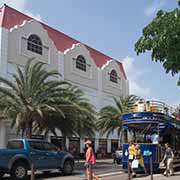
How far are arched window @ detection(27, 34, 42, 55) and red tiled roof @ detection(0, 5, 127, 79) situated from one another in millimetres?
2066

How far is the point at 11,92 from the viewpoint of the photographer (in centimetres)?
2866

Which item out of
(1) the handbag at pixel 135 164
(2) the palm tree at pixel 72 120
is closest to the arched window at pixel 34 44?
(2) the palm tree at pixel 72 120

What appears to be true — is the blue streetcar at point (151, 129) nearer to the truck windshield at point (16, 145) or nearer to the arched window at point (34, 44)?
the truck windshield at point (16, 145)

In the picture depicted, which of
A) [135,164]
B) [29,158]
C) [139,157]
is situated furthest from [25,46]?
[135,164]

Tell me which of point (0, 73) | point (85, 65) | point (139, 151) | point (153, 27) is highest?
point (85, 65)

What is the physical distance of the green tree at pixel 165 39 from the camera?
24.9 ft

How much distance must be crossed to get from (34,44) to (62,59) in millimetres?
5237

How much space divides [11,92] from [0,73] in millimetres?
9675

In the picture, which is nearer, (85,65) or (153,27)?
(153,27)

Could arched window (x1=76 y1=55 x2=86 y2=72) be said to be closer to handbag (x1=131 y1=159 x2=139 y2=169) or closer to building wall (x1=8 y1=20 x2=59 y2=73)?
building wall (x1=8 y1=20 x2=59 y2=73)

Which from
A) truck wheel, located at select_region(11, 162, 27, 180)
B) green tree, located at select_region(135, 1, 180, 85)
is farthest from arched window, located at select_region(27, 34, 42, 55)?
green tree, located at select_region(135, 1, 180, 85)

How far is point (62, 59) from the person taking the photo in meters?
47.0

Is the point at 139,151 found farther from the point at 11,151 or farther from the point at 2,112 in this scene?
the point at 2,112

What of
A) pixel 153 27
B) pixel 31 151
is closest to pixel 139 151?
pixel 31 151
